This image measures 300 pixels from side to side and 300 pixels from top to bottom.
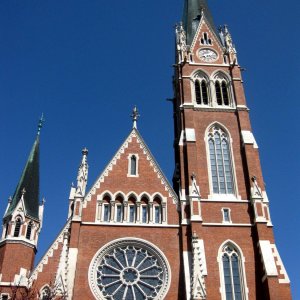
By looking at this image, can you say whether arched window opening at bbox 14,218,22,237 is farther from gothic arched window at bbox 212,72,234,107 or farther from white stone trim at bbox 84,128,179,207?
gothic arched window at bbox 212,72,234,107

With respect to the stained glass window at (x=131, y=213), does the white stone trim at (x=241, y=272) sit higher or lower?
lower

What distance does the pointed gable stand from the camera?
97.9 ft

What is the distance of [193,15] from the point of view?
4450cm

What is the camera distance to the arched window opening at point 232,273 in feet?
85.9

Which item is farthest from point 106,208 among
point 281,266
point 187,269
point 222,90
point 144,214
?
point 222,90

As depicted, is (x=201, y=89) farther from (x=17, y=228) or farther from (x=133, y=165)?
(x=17, y=228)

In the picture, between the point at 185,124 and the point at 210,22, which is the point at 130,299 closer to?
the point at 185,124

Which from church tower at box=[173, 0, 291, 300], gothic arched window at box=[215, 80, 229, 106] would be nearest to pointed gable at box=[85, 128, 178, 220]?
church tower at box=[173, 0, 291, 300]

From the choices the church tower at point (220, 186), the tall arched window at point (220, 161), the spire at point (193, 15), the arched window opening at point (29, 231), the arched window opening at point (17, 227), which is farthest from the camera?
the spire at point (193, 15)

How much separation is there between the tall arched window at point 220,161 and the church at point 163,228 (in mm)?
73

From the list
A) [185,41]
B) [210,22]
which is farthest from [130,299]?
[210,22]

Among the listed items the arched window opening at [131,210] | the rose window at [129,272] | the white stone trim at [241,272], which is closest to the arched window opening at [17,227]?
the rose window at [129,272]

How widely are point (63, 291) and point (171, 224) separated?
816 cm

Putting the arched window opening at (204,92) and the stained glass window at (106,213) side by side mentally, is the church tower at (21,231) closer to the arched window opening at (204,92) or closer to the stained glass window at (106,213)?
the stained glass window at (106,213)
